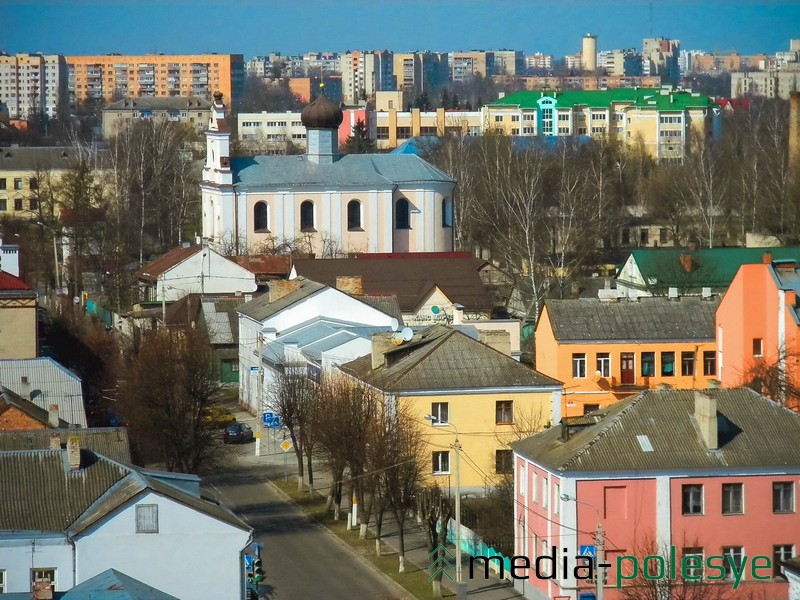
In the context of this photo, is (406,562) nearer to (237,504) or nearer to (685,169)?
(237,504)

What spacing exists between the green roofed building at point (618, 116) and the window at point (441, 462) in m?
62.9

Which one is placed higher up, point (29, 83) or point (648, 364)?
point (29, 83)

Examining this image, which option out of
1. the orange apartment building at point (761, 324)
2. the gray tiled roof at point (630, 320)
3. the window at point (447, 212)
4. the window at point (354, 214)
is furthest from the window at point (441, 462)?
the window at point (447, 212)

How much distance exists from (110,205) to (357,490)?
39.2 m

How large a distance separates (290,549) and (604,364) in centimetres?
903

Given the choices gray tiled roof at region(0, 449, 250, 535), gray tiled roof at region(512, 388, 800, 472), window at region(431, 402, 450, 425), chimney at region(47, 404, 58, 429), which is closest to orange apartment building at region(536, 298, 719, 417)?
window at region(431, 402, 450, 425)

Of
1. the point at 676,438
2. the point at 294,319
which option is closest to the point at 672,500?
the point at 676,438

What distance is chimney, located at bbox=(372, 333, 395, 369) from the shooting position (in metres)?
29.5

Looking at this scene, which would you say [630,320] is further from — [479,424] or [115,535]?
[115,535]

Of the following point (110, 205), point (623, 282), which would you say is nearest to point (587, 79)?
point (110, 205)

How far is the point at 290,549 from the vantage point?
2477cm

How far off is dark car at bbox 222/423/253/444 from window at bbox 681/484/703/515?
41.8 ft

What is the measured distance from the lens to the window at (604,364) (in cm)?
3222

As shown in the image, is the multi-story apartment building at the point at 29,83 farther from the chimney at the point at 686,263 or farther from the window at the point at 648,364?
the window at the point at 648,364
